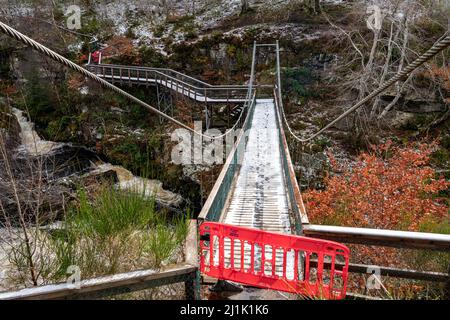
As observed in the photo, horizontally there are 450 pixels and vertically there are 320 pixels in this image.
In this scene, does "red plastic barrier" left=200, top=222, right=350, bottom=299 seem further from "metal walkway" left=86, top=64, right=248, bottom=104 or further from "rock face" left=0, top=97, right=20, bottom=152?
"metal walkway" left=86, top=64, right=248, bottom=104

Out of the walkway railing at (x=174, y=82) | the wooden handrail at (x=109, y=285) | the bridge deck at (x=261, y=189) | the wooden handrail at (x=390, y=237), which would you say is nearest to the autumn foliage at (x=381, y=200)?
the bridge deck at (x=261, y=189)

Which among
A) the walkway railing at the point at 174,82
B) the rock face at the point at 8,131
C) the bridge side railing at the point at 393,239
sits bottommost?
the bridge side railing at the point at 393,239

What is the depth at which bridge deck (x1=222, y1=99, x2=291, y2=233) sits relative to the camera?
Answer: 5243mm

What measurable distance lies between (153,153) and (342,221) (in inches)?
371

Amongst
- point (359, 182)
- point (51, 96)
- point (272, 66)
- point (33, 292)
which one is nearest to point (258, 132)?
point (359, 182)

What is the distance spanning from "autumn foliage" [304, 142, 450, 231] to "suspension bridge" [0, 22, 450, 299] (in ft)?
5.75

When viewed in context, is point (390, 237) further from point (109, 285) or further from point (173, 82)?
point (173, 82)

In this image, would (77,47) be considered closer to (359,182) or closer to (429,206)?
(359,182)

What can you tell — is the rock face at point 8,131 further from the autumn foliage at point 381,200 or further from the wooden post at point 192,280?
the autumn foliage at point 381,200

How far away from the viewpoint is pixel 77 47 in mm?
20219

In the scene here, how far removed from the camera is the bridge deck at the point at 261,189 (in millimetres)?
5243

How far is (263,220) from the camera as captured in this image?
5.24 meters

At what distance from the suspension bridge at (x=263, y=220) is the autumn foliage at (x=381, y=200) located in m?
1.75

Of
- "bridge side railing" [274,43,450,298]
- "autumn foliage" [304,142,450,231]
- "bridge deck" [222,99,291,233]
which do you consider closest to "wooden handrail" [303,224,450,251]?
"bridge side railing" [274,43,450,298]
